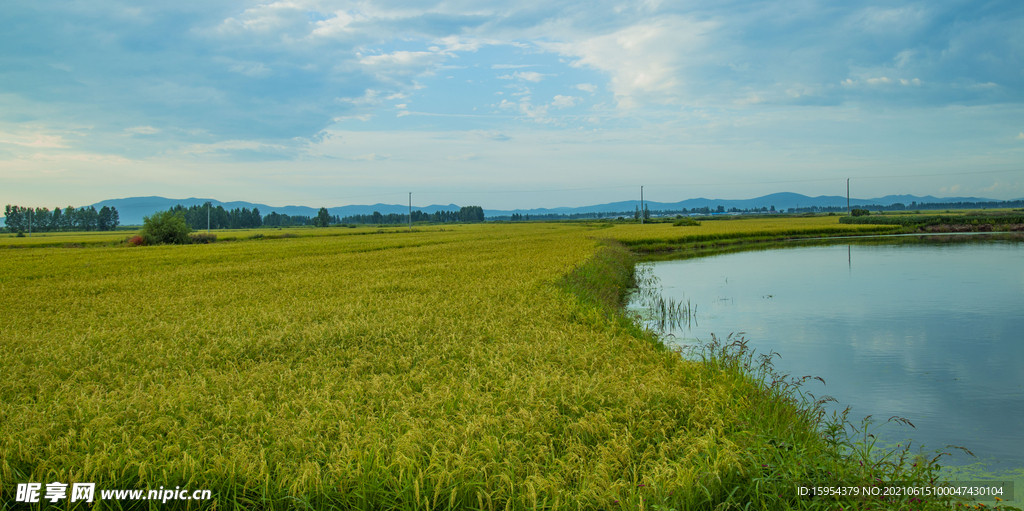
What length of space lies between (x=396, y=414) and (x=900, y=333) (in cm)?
1109

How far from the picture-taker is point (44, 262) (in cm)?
2184

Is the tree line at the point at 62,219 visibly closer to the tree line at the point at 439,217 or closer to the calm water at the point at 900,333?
the tree line at the point at 439,217

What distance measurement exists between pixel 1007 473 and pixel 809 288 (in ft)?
43.6

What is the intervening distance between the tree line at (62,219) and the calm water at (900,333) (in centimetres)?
13675

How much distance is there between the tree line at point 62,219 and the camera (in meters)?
111

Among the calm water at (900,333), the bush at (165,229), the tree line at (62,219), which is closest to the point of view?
the calm water at (900,333)

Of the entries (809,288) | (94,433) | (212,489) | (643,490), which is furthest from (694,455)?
(809,288)

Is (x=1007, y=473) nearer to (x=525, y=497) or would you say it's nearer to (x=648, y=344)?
(x=648, y=344)

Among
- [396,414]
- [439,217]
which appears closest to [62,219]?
[439,217]

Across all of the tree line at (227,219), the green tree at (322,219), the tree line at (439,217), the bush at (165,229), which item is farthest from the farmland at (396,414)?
the tree line at (439,217)

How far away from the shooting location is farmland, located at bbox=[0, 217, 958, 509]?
11.7 feet

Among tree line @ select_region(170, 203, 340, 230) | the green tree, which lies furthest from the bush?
the green tree

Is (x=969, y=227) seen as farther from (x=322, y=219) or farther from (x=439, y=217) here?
(x=439, y=217)

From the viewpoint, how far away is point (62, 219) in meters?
120
